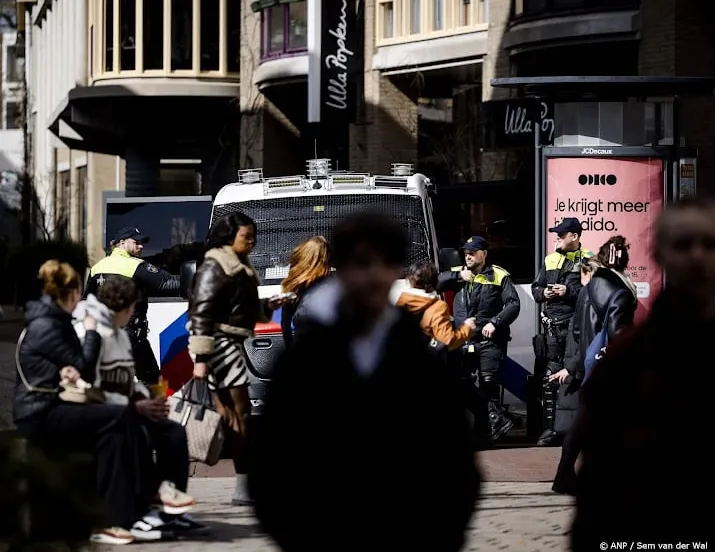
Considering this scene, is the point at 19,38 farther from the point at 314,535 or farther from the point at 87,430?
the point at 314,535

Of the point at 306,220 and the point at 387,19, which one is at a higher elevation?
the point at 387,19

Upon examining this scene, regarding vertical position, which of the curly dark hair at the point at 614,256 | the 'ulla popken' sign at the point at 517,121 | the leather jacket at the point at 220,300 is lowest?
the leather jacket at the point at 220,300

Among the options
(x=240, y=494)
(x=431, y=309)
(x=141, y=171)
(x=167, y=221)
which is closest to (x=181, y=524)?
(x=240, y=494)

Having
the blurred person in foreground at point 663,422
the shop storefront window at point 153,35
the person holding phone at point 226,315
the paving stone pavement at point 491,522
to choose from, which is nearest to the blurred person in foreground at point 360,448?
the blurred person in foreground at point 663,422

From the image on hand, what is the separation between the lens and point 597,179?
46.3 ft

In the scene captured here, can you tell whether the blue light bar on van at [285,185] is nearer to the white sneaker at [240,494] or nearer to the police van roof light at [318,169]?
the police van roof light at [318,169]

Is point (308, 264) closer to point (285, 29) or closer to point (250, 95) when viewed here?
point (285, 29)

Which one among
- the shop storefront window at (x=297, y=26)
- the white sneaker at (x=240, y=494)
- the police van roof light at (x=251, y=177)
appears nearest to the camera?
the white sneaker at (x=240, y=494)

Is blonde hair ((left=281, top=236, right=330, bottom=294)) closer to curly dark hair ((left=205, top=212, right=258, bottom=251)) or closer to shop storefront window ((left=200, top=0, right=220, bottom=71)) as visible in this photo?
curly dark hair ((left=205, top=212, right=258, bottom=251))

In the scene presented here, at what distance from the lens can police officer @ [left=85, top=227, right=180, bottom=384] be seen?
1275cm

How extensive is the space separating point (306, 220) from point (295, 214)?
0.11 metres

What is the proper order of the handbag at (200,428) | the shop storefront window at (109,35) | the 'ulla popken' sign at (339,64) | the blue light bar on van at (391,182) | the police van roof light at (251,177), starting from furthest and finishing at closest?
the shop storefront window at (109,35), the 'ulla popken' sign at (339,64), the police van roof light at (251,177), the blue light bar on van at (391,182), the handbag at (200,428)

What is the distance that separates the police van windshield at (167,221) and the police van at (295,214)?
269 centimetres

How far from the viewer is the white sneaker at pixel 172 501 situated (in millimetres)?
8445
